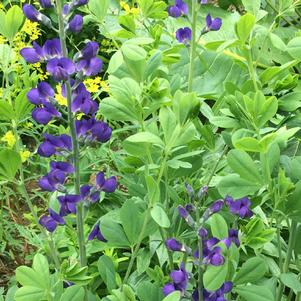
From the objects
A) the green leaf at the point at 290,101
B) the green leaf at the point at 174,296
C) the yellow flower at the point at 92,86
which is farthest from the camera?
the yellow flower at the point at 92,86

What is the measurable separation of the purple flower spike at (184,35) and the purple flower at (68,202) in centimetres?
50

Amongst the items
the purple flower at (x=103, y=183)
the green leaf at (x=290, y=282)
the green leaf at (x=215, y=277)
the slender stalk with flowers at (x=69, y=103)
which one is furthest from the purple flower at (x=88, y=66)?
the green leaf at (x=290, y=282)

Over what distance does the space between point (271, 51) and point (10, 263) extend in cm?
143

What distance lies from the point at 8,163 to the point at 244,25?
1.90ft

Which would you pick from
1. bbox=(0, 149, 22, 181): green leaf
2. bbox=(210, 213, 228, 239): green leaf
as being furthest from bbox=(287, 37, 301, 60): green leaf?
bbox=(0, 149, 22, 181): green leaf

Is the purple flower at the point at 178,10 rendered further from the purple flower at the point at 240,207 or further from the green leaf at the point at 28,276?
the green leaf at the point at 28,276

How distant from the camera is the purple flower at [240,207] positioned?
1.33m

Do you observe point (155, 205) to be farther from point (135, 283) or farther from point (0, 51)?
point (0, 51)

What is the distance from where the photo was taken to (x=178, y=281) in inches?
49.0

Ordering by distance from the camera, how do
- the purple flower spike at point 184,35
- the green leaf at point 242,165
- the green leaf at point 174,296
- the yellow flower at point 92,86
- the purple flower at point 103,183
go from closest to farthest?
1. the green leaf at point 174,296
2. the green leaf at point 242,165
3. the purple flower at point 103,183
4. the purple flower spike at point 184,35
5. the yellow flower at point 92,86

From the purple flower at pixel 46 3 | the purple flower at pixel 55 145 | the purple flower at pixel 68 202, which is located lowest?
the purple flower at pixel 68 202

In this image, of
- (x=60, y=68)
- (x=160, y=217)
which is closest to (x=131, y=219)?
(x=160, y=217)

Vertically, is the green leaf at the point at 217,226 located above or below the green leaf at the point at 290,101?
below

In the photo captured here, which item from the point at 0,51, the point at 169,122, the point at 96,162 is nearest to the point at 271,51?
the point at 96,162
